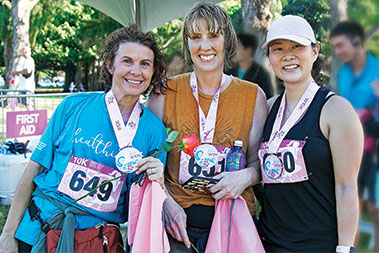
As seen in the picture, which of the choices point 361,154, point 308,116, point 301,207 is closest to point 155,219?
point 301,207

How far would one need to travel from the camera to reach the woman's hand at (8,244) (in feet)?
6.96

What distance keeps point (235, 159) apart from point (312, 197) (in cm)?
50

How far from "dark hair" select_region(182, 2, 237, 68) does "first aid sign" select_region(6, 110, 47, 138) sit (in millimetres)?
3865

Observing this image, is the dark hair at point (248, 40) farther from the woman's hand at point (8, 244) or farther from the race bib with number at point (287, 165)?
the woman's hand at point (8, 244)

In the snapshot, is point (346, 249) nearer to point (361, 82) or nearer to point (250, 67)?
point (361, 82)

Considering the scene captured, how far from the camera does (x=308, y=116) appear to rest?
75.3 inches

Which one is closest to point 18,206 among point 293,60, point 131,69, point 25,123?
point 131,69

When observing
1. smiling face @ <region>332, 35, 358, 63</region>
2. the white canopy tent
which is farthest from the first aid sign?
smiling face @ <region>332, 35, 358, 63</region>

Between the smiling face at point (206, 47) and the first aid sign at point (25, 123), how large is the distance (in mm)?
3884

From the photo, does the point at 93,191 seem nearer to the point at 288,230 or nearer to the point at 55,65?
the point at 288,230

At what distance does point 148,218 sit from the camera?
1898 mm

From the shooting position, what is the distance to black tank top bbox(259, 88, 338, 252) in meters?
1.87

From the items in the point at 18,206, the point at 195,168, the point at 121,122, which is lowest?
the point at 18,206

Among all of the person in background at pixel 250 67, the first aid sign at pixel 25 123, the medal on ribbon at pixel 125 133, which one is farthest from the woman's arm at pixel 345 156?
the first aid sign at pixel 25 123
